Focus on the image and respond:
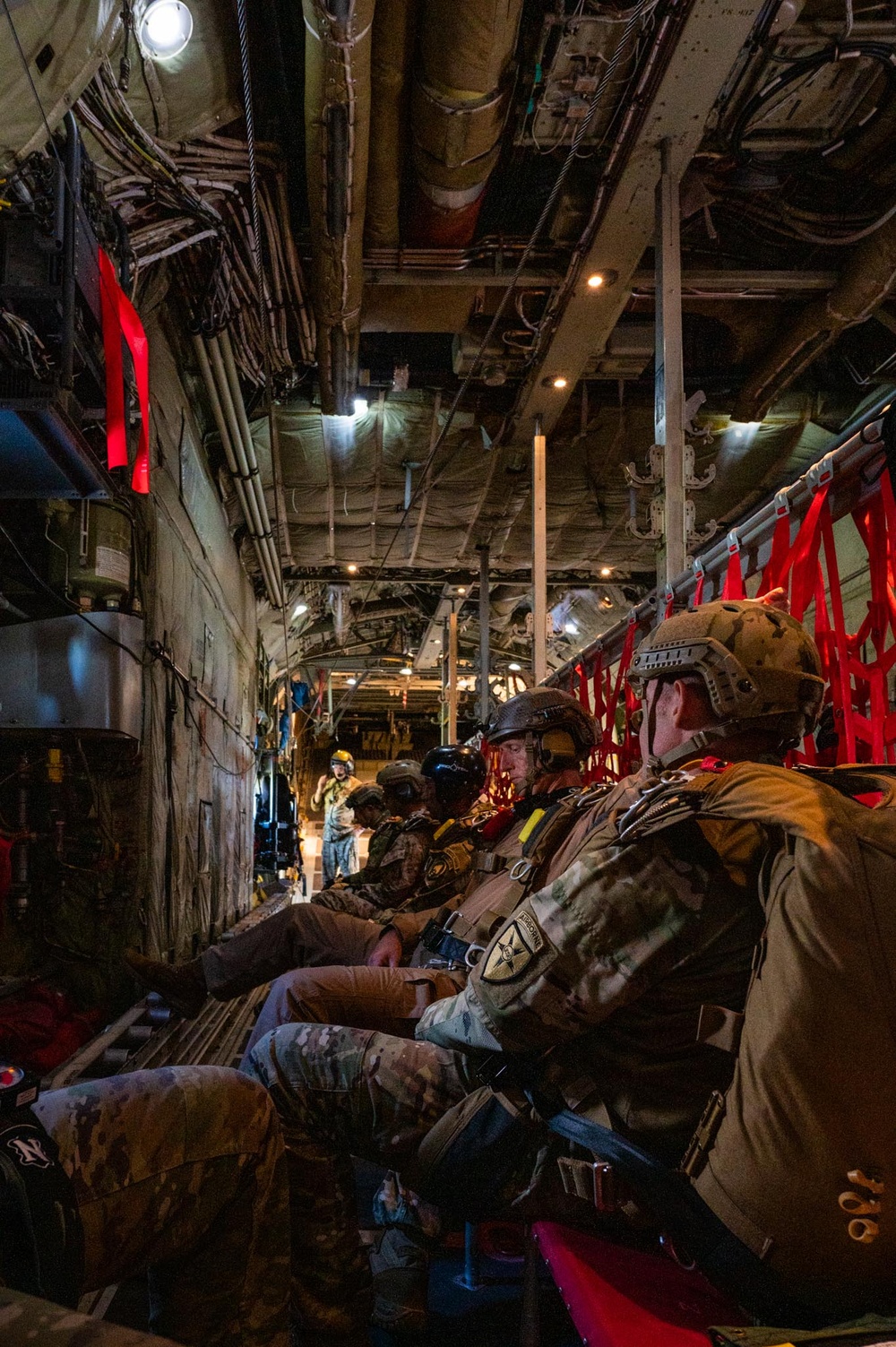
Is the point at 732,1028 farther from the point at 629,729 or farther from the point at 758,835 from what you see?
the point at 629,729

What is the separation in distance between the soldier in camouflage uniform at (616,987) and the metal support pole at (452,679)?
9.19m

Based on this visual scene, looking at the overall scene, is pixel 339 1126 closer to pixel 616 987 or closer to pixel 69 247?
pixel 616 987

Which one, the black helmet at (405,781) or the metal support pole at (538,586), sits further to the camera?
the metal support pole at (538,586)

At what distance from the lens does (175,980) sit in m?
4.21

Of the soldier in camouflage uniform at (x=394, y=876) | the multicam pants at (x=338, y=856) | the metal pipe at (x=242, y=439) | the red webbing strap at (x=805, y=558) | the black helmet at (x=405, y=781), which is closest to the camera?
the red webbing strap at (x=805, y=558)

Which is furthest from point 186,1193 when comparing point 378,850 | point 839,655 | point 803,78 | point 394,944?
point 803,78

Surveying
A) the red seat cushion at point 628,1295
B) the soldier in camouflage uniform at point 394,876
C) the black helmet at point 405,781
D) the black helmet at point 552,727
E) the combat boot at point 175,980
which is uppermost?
the black helmet at point 552,727

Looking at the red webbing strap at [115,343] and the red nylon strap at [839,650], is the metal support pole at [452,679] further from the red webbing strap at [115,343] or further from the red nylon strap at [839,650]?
the red nylon strap at [839,650]

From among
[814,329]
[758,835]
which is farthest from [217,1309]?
[814,329]

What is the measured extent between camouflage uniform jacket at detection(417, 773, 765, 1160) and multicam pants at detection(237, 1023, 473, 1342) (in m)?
0.42

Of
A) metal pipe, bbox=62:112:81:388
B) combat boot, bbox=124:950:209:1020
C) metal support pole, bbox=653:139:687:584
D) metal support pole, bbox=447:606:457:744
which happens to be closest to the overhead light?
metal pipe, bbox=62:112:81:388

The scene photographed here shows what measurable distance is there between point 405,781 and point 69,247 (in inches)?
153

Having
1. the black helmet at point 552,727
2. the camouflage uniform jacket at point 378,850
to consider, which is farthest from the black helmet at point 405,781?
the black helmet at point 552,727

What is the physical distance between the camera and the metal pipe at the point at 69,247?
9.45 feet
